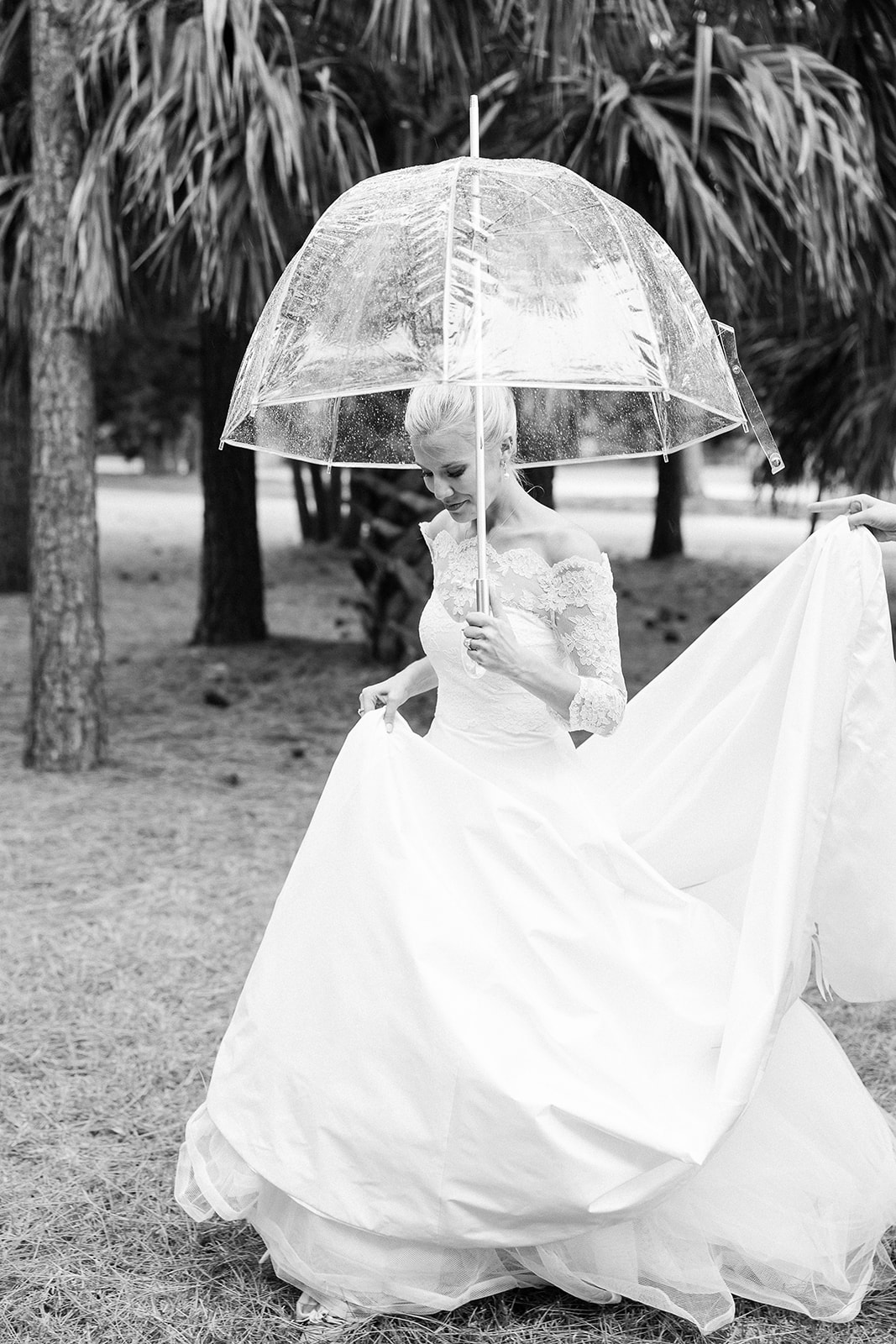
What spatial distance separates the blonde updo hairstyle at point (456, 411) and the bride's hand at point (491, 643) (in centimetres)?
34

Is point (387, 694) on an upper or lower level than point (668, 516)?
upper

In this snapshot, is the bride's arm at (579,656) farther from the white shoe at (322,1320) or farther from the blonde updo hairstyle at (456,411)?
the white shoe at (322,1320)

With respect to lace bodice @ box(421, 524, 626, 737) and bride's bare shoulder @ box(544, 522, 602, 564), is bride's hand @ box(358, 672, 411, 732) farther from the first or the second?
bride's bare shoulder @ box(544, 522, 602, 564)

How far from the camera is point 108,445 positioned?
159ft

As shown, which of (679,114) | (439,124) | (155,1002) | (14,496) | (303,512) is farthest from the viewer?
(303,512)

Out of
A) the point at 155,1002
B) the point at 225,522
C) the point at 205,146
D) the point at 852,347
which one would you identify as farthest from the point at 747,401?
the point at 852,347

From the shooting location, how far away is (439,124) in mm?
7227

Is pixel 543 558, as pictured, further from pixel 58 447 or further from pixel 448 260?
pixel 58 447

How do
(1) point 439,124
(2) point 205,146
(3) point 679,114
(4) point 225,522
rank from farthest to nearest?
(4) point 225,522 < (1) point 439,124 < (3) point 679,114 < (2) point 205,146

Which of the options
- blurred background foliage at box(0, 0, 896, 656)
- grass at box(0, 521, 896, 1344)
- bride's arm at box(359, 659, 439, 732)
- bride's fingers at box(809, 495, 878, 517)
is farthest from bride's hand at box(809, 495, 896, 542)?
blurred background foliage at box(0, 0, 896, 656)

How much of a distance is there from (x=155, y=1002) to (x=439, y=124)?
501 cm

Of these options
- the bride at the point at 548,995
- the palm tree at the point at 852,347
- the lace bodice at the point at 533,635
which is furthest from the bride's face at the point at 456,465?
the palm tree at the point at 852,347

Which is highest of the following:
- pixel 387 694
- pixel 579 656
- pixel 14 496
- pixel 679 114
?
pixel 679 114

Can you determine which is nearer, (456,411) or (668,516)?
(456,411)
